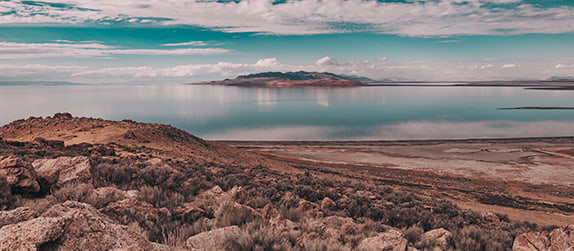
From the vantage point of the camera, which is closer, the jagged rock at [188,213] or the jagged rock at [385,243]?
the jagged rock at [385,243]

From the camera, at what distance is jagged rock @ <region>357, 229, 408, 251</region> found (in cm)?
452

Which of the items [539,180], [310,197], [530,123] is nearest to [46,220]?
[310,197]

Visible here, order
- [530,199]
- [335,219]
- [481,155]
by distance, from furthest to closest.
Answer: [481,155], [530,199], [335,219]

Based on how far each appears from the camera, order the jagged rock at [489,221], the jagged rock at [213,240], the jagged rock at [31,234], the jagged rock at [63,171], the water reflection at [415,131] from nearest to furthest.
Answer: the jagged rock at [31,234], the jagged rock at [213,240], the jagged rock at [63,171], the jagged rock at [489,221], the water reflection at [415,131]

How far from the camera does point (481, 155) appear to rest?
31156 mm

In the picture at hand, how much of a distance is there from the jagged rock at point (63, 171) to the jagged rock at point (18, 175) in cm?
34

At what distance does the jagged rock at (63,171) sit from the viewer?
598 cm

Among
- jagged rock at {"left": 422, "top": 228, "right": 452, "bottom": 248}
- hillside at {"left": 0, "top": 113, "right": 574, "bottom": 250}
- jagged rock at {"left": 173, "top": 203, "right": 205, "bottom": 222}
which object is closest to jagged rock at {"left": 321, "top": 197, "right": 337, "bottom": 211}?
hillside at {"left": 0, "top": 113, "right": 574, "bottom": 250}

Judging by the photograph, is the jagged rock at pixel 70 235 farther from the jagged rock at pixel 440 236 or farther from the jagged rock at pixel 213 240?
the jagged rock at pixel 440 236

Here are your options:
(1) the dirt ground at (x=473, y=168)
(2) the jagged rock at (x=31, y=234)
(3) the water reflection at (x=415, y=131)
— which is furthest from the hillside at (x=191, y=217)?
(3) the water reflection at (x=415, y=131)

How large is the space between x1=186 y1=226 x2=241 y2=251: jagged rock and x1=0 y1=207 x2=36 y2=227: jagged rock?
78.3 inches

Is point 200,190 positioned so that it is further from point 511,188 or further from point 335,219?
point 511,188

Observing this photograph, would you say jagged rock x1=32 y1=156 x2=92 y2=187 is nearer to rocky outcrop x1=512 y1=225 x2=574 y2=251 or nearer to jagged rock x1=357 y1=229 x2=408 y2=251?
jagged rock x1=357 y1=229 x2=408 y2=251

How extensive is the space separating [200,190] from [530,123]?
228ft
